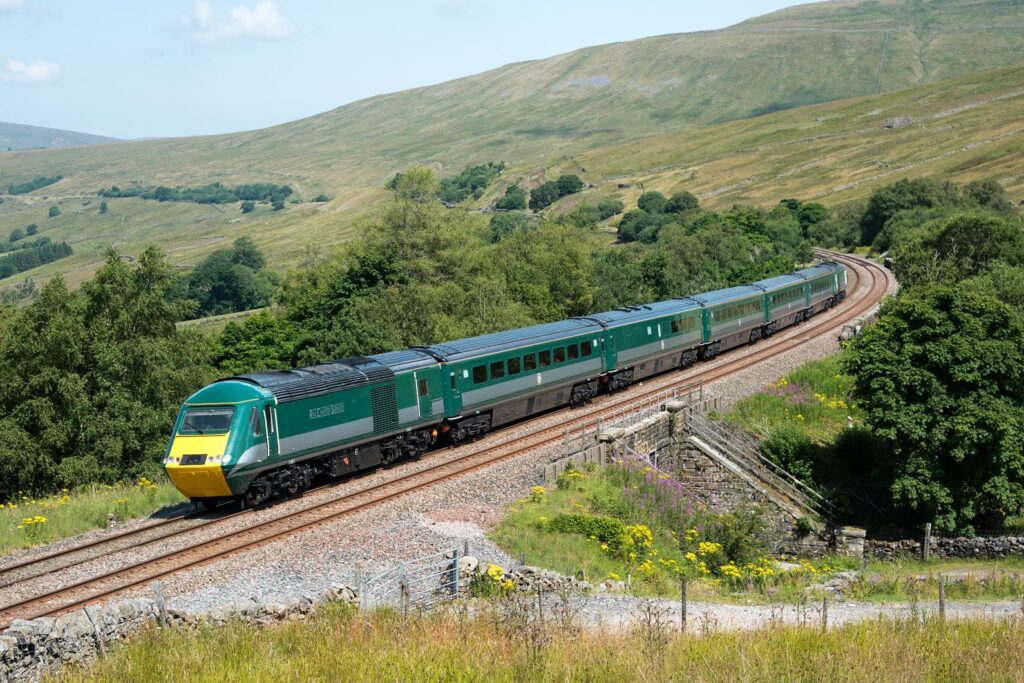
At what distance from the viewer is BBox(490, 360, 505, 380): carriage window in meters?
35.2

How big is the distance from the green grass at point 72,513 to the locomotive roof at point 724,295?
33209 mm

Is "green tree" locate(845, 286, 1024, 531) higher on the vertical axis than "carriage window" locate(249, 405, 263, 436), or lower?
lower

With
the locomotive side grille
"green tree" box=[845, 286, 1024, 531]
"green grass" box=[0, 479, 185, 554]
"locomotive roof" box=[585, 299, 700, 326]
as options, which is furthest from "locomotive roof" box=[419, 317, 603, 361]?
"green tree" box=[845, 286, 1024, 531]

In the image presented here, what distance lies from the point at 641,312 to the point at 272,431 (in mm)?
25378

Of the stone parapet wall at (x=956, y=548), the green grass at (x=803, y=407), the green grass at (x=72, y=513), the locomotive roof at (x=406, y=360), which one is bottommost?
the stone parapet wall at (x=956, y=548)

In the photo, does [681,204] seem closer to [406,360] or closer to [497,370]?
[497,370]

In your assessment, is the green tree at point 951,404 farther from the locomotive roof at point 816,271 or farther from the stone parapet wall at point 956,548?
the locomotive roof at point 816,271

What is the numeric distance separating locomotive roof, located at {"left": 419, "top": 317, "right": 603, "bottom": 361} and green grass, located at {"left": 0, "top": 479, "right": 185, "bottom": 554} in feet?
34.4

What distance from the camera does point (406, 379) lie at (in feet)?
102

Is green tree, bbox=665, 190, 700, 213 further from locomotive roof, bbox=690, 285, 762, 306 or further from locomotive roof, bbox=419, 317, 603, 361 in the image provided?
locomotive roof, bbox=419, 317, 603, 361

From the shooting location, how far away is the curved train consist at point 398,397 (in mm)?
25047

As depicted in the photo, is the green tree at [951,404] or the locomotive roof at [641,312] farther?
the locomotive roof at [641,312]

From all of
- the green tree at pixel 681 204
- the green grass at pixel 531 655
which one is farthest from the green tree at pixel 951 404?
the green tree at pixel 681 204

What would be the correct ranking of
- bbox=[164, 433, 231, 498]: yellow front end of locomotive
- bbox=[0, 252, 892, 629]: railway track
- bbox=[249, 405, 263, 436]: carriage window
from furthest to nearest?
bbox=[249, 405, 263, 436]: carriage window → bbox=[164, 433, 231, 498]: yellow front end of locomotive → bbox=[0, 252, 892, 629]: railway track
